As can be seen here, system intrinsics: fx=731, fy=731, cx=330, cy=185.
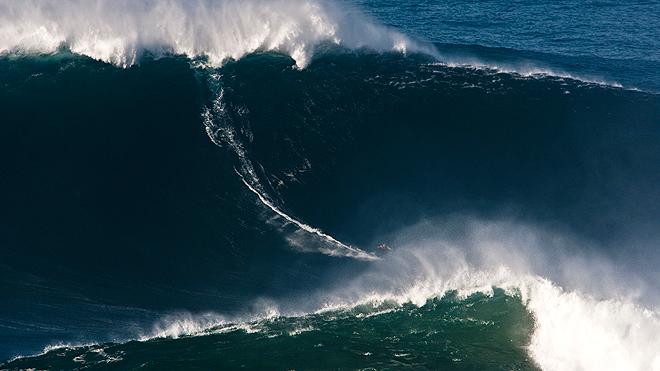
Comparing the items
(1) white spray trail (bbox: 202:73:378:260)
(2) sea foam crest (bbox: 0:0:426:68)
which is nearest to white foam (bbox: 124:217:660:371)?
(1) white spray trail (bbox: 202:73:378:260)

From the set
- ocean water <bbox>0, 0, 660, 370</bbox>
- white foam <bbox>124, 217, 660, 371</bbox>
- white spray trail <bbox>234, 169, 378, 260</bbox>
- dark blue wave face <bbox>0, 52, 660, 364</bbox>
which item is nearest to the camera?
white foam <bbox>124, 217, 660, 371</bbox>

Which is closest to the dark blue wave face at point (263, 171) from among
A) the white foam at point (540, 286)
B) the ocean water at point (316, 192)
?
the ocean water at point (316, 192)

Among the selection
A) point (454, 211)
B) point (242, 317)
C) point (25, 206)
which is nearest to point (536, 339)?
point (454, 211)

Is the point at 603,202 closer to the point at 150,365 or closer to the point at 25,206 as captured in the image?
the point at 150,365

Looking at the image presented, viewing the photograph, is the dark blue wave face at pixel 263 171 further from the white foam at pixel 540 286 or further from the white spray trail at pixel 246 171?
the white foam at pixel 540 286

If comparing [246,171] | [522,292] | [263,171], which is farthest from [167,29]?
[522,292]

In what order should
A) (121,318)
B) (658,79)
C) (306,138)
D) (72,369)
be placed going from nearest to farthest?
(72,369) → (121,318) → (306,138) → (658,79)

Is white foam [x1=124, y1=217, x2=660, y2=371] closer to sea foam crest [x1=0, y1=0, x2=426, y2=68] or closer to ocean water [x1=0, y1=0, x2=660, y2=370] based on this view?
ocean water [x1=0, y1=0, x2=660, y2=370]
